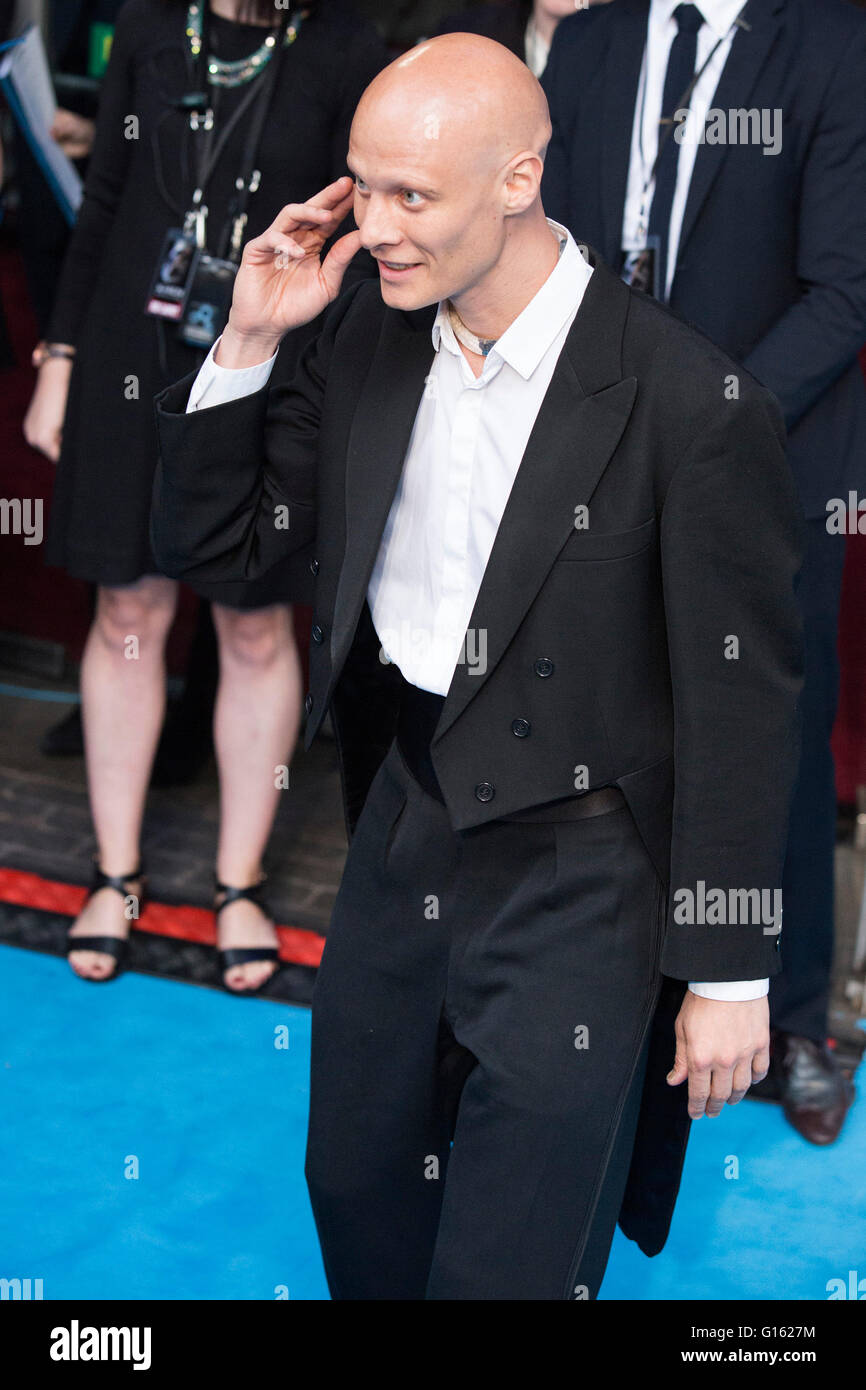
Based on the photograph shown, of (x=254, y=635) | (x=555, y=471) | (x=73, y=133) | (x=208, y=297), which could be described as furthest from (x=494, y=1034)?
(x=73, y=133)

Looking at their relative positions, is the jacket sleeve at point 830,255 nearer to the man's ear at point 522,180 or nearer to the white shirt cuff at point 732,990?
the man's ear at point 522,180

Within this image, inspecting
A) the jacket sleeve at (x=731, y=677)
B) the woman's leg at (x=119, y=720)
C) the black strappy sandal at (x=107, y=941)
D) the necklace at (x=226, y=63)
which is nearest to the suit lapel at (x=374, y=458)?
the jacket sleeve at (x=731, y=677)

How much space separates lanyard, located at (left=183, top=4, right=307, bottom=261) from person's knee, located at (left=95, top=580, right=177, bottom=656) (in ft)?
2.53

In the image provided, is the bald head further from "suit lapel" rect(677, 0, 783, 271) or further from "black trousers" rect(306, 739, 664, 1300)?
"suit lapel" rect(677, 0, 783, 271)

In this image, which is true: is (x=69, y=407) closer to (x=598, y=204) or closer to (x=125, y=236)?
(x=125, y=236)

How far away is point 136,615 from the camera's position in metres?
3.75

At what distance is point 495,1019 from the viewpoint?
205cm

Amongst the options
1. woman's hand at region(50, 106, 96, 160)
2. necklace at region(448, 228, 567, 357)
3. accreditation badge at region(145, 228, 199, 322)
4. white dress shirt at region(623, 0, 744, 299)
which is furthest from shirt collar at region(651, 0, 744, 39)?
woman's hand at region(50, 106, 96, 160)

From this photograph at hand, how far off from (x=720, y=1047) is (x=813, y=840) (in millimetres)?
1373

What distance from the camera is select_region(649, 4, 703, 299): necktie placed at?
10.0 feet

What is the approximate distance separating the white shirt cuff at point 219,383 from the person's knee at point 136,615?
62.9 inches

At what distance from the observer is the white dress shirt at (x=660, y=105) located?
3.04m
